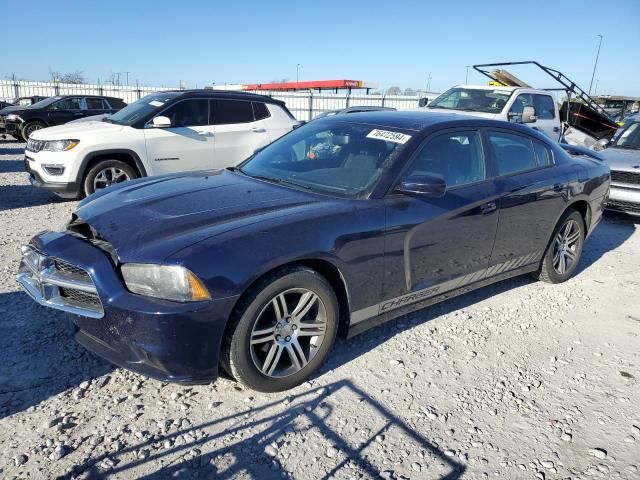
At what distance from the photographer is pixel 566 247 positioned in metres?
4.97

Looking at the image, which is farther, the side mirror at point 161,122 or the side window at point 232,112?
the side window at point 232,112

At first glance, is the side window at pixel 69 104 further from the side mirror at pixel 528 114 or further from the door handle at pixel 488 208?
the door handle at pixel 488 208

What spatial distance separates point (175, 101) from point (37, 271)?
16.1ft

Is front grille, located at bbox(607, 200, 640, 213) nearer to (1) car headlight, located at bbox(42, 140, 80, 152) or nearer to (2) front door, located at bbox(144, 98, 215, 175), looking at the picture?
(2) front door, located at bbox(144, 98, 215, 175)

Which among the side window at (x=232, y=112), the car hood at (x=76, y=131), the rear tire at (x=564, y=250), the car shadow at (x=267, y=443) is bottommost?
the car shadow at (x=267, y=443)

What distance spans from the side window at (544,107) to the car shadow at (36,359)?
10363 millimetres

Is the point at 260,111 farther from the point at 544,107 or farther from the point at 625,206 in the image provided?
the point at 544,107

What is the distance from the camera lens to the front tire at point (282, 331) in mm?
2656

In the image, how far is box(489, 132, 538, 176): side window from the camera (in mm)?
4066

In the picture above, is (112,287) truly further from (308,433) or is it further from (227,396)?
(308,433)

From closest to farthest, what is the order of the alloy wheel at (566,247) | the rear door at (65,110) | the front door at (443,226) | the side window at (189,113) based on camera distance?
the front door at (443,226), the alloy wheel at (566,247), the side window at (189,113), the rear door at (65,110)

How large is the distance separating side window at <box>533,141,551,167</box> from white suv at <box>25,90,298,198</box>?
451 centimetres

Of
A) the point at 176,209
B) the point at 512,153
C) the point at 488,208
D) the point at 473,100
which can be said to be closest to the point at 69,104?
the point at 473,100

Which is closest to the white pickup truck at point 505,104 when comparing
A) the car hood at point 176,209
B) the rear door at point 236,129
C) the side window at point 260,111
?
the side window at point 260,111
